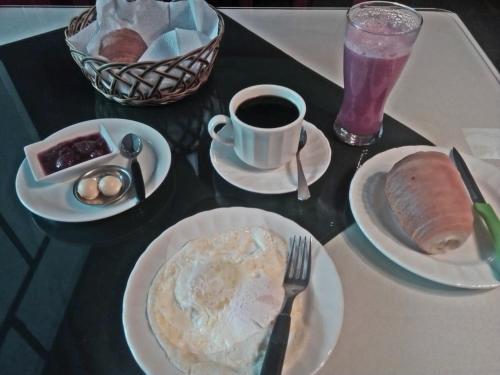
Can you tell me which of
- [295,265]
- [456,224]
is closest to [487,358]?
[456,224]

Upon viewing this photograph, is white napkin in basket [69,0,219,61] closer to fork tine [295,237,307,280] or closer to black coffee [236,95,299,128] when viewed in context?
black coffee [236,95,299,128]

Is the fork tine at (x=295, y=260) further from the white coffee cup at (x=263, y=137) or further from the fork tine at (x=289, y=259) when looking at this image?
the white coffee cup at (x=263, y=137)

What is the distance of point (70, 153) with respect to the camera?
858mm

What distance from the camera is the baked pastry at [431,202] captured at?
0.68m

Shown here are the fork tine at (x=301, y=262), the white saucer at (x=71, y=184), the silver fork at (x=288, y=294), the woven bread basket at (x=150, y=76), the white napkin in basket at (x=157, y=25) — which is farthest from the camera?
the white napkin in basket at (x=157, y=25)

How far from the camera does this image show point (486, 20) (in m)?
2.77

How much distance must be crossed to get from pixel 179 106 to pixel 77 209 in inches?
15.2

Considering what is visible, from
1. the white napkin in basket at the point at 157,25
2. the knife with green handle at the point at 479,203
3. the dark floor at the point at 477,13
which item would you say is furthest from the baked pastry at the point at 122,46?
the dark floor at the point at 477,13

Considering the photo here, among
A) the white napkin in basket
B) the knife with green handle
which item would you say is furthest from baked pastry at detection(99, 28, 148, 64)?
the knife with green handle

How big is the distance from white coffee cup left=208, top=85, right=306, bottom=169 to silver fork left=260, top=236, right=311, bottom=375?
0.19 m

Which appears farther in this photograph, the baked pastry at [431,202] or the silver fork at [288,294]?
the baked pastry at [431,202]

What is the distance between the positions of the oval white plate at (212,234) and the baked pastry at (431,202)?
0.16m

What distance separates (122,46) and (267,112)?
427 mm

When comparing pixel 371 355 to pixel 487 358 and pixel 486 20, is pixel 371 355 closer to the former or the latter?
pixel 487 358
